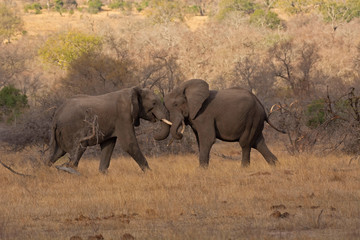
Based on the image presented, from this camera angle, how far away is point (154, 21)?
187 feet

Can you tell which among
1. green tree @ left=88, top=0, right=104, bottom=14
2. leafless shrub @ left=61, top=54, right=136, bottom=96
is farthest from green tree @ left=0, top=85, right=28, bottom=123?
green tree @ left=88, top=0, right=104, bottom=14

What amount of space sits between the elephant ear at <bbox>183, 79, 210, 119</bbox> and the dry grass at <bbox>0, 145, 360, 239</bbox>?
1.16m

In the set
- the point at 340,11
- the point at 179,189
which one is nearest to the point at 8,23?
the point at 340,11

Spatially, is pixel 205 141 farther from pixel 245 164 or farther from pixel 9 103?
pixel 9 103

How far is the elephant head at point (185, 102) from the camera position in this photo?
41.7ft

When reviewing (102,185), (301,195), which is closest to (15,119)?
(102,185)

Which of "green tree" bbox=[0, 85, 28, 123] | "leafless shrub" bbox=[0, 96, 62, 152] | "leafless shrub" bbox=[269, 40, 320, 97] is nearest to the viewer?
"leafless shrub" bbox=[0, 96, 62, 152]

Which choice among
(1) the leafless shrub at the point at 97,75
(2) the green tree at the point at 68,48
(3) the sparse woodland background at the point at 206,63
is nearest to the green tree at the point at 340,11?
(3) the sparse woodland background at the point at 206,63

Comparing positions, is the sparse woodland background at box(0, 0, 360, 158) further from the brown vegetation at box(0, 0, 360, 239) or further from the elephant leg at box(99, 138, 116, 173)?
the elephant leg at box(99, 138, 116, 173)

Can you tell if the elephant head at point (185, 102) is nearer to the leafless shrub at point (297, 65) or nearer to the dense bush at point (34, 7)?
the leafless shrub at point (297, 65)

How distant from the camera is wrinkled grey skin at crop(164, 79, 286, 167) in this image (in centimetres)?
1280

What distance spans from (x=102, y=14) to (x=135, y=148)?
64761mm

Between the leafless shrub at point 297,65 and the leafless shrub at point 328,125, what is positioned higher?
the leafless shrub at point 328,125

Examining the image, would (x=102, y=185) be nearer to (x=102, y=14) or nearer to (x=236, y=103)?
(x=236, y=103)
